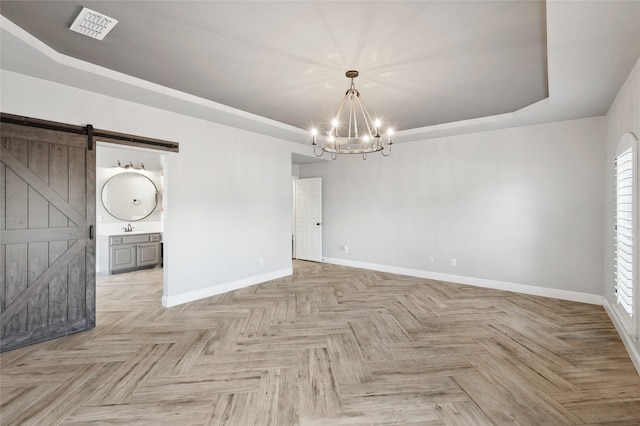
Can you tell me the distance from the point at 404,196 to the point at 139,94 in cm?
467

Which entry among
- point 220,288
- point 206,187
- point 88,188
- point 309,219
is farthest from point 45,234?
point 309,219

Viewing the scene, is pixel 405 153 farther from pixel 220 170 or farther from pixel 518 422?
pixel 518 422

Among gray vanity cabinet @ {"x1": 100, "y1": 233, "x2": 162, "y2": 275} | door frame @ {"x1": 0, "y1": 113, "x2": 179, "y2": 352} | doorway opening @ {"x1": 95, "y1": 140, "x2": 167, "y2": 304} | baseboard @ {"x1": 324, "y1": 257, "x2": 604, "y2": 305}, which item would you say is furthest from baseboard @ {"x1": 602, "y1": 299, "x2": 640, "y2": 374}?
gray vanity cabinet @ {"x1": 100, "y1": 233, "x2": 162, "y2": 275}

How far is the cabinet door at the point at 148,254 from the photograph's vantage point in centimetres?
663

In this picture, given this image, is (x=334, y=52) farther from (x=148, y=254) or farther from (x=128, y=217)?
(x=128, y=217)

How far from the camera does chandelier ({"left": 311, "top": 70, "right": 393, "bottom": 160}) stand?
3.18 metres

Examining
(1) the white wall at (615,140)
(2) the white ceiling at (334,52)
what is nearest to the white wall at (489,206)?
(1) the white wall at (615,140)

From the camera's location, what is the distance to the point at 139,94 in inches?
→ 142

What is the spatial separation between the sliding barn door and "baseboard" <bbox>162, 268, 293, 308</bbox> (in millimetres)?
968

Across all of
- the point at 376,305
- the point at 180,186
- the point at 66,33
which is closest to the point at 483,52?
the point at 376,305

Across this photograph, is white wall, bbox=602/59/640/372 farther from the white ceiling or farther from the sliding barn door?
the sliding barn door

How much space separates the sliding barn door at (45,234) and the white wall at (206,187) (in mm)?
372

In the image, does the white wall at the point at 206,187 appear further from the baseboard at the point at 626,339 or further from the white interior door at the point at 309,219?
the baseboard at the point at 626,339

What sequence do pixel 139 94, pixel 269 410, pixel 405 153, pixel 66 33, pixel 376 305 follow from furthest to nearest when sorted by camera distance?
1. pixel 405 153
2. pixel 376 305
3. pixel 139 94
4. pixel 66 33
5. pixel 269 410
